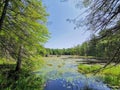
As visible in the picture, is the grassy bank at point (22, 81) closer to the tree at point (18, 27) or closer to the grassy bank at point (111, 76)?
the tree at point (18, 27)

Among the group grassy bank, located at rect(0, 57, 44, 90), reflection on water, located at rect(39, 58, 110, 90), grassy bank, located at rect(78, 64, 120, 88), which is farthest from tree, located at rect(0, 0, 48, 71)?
reflection on water, located at rect(39, 58, 110, 90)

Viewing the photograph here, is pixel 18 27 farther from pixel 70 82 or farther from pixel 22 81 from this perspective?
pixel 70 82

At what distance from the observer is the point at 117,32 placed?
209 inches

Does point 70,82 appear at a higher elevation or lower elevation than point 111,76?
lower

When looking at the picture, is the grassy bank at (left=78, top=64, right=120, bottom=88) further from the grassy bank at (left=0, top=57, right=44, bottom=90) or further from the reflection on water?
the grassy bank at (left=0, top=57, right=44, bottom=90)

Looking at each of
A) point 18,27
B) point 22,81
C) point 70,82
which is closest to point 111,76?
point 70,82

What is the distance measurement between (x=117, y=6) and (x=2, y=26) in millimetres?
7946

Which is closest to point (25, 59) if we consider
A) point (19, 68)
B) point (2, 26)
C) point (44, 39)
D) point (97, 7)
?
point (2, 26)

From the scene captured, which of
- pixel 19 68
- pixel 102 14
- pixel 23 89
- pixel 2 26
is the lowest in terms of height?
pixel 23 89

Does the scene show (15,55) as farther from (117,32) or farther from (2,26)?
(117,32)

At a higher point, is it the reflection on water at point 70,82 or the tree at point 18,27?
the tree at point 18,27

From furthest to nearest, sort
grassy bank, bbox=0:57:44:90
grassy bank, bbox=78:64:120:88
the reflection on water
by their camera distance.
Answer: grassy bank, bbox=78:64:120:88 < the reflection on water < grassy bank, bbox=0:57:44:90

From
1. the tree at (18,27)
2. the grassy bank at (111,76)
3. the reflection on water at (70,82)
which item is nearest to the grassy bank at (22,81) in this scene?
the tree at (18,27)

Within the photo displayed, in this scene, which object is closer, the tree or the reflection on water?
the tree
